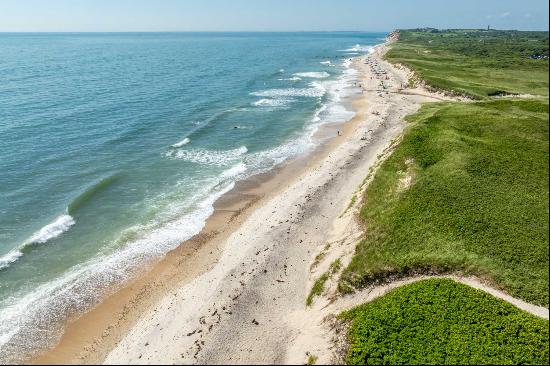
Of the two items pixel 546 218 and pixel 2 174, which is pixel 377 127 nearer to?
pixel 546 218

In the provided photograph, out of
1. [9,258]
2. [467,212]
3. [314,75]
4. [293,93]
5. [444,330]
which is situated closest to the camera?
[444,330]

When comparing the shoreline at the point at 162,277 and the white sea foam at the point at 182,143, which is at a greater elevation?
the white sea foam at the point at 182,143

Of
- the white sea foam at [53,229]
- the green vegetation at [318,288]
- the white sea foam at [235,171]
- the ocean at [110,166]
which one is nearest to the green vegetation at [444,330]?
the green vegetation at [318,288]

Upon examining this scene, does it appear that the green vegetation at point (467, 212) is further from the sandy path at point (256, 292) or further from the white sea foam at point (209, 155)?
the white sea foam at point (209, 155)

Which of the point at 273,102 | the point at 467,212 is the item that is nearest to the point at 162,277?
the point at 467,212

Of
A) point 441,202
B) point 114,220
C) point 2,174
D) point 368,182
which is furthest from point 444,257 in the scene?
point 2,174

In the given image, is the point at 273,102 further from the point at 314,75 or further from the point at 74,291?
the point at 74,291

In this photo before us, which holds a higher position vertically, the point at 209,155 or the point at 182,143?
the point at 182,143

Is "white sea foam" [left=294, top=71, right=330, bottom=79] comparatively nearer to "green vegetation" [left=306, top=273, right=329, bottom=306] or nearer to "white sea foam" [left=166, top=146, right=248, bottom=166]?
"white sea foam" [left=166, top=146, right=248, bottom=166]
